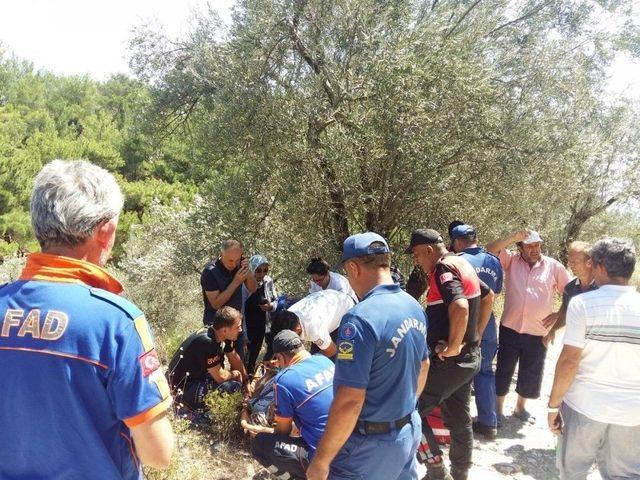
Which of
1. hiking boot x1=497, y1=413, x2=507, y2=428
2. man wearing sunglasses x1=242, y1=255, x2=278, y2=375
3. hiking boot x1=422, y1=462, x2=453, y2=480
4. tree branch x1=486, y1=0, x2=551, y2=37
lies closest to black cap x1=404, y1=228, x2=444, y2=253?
hiking boot x1=422, y1=462, x2=453, y2=480

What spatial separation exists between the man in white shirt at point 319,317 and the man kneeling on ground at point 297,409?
1.89ft

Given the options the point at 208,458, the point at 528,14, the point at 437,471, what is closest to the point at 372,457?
the point at 437,471

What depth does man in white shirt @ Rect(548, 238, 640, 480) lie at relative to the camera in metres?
2.57

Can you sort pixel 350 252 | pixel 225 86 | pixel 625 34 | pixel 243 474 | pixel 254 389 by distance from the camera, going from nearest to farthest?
1. pixel 350 252
2. pixel 243 474
3. pixel 254 389
4. pixel 225 86
5. pixel 625 34

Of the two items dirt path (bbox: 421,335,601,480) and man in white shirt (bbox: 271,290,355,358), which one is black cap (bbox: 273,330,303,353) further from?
dirt path (bbox: 421,335,601,480)

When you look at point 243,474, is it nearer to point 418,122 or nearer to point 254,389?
point 254,389

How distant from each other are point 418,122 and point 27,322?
185 inches

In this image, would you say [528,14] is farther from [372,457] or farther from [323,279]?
[372,457]

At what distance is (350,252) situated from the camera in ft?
7.62

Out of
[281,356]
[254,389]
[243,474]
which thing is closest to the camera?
[281,356]

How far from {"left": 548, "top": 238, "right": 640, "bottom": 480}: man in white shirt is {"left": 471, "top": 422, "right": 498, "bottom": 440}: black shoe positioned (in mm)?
1596

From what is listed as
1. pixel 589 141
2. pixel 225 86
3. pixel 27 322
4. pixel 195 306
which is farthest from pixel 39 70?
pixel 27 322

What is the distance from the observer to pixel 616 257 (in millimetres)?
2672

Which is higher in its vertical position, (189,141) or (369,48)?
(369,48)
